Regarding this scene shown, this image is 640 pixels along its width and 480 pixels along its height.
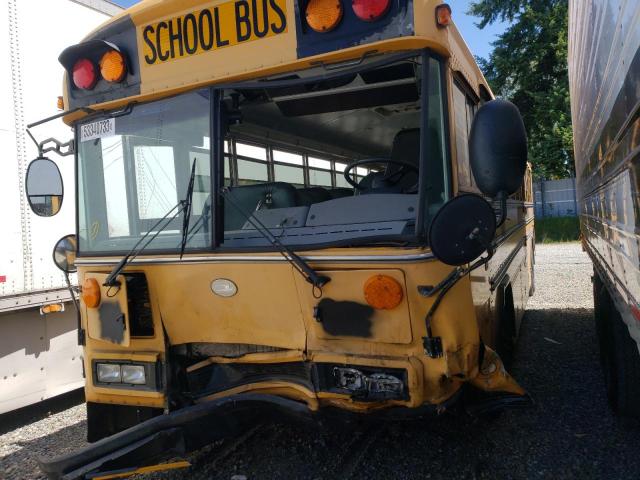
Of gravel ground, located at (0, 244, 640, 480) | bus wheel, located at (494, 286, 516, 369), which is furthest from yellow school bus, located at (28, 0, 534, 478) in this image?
bus wheel, located at (494, 286, 516, 369)

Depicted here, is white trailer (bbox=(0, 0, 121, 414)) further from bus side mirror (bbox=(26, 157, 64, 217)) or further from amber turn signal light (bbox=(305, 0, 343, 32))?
amber turn signal light (bbox=(305, 0, 343, 32))

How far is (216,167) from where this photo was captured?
9.02 ft

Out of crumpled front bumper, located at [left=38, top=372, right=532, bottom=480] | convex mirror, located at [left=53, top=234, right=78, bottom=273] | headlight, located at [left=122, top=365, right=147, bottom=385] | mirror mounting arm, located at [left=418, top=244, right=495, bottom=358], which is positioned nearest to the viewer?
mirror mounting arm, located at [left=418, top=244, right=495, bottom=358]

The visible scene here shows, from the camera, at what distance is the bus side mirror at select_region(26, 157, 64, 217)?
10.5 ft

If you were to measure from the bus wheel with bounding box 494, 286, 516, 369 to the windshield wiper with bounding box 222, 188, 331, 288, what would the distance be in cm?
179

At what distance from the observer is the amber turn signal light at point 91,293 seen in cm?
293

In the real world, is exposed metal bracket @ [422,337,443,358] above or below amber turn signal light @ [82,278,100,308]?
below

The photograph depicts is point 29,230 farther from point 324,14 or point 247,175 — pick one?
point 324,14

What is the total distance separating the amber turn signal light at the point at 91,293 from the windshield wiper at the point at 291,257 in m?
0.90

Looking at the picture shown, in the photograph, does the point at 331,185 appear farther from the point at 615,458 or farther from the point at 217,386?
the point at 615,458

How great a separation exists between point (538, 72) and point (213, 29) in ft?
74.8

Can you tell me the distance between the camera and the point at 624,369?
10.5 feet

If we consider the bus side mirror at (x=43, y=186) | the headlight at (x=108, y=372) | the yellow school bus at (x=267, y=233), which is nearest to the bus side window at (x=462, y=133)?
the yellow school bus at (x=267, y=233)

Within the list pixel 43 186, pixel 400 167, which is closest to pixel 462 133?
pixel 400 167
